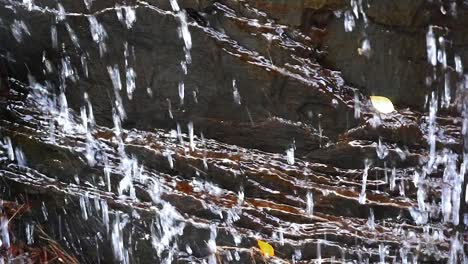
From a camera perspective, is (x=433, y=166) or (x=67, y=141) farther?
(x=67, y=141)

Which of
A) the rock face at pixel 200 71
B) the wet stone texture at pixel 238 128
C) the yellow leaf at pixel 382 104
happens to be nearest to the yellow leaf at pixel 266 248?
the wet stone texture at pixel 238 128

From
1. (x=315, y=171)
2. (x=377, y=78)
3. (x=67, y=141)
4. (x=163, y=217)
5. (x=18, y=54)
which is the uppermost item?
(x=18, y=54)

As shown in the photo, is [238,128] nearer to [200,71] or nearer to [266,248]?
[200,71]

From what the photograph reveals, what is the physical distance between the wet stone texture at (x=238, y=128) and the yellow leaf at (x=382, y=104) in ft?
0.12

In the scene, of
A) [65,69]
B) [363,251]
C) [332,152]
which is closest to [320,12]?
[332,152]

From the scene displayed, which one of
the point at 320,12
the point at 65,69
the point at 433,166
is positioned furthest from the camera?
the point at 65,69

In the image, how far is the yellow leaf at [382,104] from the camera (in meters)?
2.90

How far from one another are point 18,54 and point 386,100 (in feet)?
7.63

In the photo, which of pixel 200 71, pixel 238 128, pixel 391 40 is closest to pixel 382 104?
pixel 391 40

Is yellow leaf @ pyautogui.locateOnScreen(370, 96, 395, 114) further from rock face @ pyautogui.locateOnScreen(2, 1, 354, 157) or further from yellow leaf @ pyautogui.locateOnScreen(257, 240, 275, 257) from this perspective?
yellow leaf @ pyautogui.locateOnScreen(257, 240, 275, 257)

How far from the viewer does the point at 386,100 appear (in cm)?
289

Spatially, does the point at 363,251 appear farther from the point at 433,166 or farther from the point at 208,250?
the point at 208,250

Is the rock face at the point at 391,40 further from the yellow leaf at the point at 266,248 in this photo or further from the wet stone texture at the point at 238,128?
the yellow leaf at the point at 266,248

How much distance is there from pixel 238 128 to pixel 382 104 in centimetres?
86
